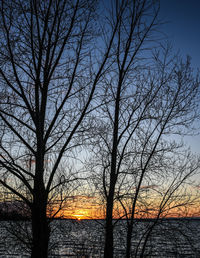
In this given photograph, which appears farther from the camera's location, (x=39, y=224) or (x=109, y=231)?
(x=109, y=231)

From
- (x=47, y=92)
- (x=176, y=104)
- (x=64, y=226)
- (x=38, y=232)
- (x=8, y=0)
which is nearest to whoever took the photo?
(x=8, y=0)

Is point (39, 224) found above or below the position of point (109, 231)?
above

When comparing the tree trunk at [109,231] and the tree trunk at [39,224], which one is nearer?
the tree trunk at [39,224]

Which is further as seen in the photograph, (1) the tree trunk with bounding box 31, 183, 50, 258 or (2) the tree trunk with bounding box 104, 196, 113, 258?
(2) the tree trunk with bounding box 104, 196, 113, 258

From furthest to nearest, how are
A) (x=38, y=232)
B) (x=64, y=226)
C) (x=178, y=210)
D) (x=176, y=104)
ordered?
(x=176, y=104) < (x=178, y=210) < (x=64, y=226) < (x=38, y=232)

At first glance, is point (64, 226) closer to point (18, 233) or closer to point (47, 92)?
point (18, 233)

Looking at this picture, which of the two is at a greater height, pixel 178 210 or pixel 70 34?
pixel 70 34

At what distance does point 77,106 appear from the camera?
5273 mm

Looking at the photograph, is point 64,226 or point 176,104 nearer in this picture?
point 64,226

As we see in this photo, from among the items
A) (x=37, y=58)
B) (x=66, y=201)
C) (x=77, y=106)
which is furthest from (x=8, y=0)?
(x=66, y=201)

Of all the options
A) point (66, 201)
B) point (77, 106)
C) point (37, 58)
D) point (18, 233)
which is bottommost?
point (18, 233)

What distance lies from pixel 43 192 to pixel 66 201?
795mm

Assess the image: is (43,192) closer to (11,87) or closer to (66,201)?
(66,201)

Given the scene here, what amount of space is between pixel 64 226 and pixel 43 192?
4.20 feet
